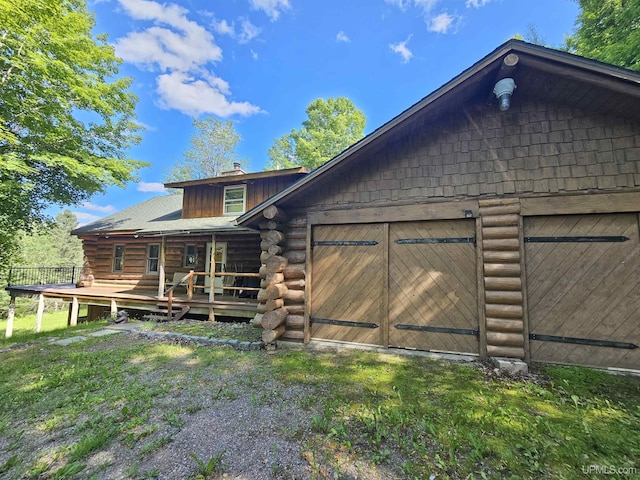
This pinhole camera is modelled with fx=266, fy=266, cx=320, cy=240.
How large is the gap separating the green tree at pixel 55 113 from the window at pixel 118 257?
3000 millimetres

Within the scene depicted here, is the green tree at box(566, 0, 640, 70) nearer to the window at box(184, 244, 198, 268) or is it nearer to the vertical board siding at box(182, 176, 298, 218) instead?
the vertical board siding at box(182, 176, 298, 218)

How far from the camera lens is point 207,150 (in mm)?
23297

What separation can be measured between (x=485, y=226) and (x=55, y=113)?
16.3 metres

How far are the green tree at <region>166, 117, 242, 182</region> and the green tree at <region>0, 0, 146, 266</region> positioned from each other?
9104mm

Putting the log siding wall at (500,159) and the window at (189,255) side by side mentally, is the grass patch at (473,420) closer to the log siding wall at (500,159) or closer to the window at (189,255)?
the log siding wall at (500,159)

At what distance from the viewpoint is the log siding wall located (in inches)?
171

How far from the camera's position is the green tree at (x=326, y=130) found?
68.0 ft

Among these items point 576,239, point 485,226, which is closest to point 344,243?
point 485,226

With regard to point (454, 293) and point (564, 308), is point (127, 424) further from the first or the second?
point (564, 308)

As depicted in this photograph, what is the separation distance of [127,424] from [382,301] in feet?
14.2

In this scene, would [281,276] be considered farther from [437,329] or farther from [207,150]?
[207,150]

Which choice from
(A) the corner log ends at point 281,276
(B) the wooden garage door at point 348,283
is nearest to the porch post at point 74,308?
(A) the corner log ends at point 281,276

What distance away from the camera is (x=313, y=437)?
2799 mm

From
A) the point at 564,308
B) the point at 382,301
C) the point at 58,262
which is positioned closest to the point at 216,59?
the point at 58,262
